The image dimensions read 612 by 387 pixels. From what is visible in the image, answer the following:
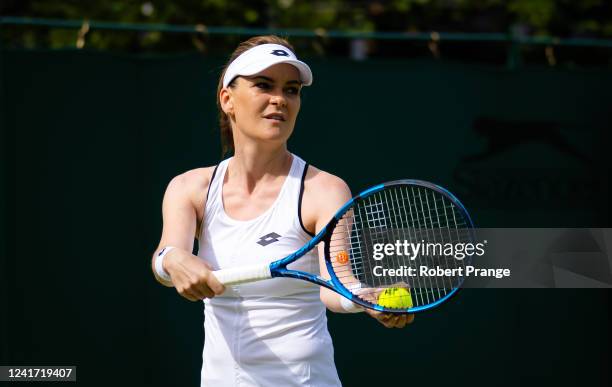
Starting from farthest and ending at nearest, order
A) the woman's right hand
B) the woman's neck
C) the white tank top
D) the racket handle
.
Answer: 1. the woman's neck
2. the white tank top
3. the racket handle
4. the woman's right hand

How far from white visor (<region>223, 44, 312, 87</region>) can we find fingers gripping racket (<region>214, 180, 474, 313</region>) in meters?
0.47

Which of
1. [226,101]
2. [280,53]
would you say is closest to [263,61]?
[280,53]

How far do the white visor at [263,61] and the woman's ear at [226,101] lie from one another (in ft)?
0.15

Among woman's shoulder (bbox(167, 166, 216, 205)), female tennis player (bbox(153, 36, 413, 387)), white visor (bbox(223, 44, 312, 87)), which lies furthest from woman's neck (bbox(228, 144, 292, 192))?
white visor (bbox(223, 44, 312, 87))

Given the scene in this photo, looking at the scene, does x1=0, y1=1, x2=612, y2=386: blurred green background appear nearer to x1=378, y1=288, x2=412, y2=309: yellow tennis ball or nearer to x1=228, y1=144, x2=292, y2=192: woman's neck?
x1=228, y1=144, x2=292, y2=192: woman's neck

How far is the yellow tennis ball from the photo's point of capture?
2785mm

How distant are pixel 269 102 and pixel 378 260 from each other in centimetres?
70

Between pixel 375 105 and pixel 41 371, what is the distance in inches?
97.1

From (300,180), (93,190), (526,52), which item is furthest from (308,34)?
(526,52)

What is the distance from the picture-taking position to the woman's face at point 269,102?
3.02 meters

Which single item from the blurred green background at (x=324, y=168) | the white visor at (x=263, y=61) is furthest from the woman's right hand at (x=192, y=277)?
the blurred green background at (x=324, y=168)

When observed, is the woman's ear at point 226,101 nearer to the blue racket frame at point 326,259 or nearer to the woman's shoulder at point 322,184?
the woman's shoulder at point 322,184

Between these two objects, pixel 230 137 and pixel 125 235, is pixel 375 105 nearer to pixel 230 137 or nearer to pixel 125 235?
pixel 125 235

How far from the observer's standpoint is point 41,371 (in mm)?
5148
